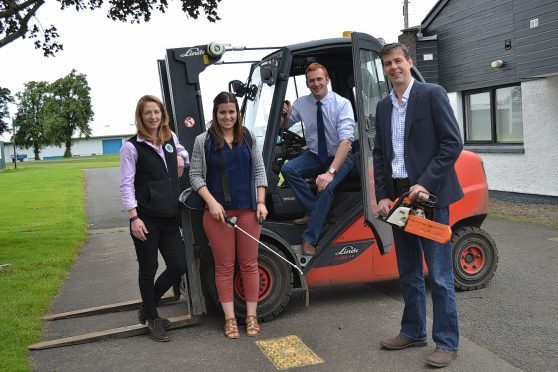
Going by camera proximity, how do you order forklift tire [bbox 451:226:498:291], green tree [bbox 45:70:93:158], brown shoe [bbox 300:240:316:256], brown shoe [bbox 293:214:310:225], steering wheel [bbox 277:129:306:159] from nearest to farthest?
brown shoe [bbox 300:240:316:256] < brown shoe [bbox 293:214:310:225] < steering wheel [bbox 277:129:306:159] < forklift tire [bbox 451:226:498:291] < green tree [bbox 45:70:93:158]

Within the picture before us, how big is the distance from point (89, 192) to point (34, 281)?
16126 millimetres

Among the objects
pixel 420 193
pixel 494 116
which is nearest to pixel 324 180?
pixel 420 193

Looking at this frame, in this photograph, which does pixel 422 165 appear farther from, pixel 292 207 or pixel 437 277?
pixel 292 207

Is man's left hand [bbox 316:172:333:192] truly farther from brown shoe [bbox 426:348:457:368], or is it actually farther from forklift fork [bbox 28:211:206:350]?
brown shoe [bbox 426:348:457:368]

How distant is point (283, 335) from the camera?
4781 mm

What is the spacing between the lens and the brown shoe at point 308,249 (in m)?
5.21

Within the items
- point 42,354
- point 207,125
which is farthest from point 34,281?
point 207,125

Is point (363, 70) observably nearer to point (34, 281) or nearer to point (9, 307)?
point (9, 307)

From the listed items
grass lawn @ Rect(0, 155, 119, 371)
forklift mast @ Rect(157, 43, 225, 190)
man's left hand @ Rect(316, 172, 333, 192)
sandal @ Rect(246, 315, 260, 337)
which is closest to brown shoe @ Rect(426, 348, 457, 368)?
sandal @ Rect(246, 315, 260, 337)

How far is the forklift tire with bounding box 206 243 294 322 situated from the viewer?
507 centimetres

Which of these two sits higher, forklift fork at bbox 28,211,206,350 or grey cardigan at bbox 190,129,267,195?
grey cardigan at bbox 190,129,267,195

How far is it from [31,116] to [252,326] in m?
89.9

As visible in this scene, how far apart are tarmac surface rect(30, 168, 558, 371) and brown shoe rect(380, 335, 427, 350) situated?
4 centimetres

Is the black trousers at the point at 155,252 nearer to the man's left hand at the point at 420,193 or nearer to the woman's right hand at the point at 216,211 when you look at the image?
the woman's right hand at the point at 216,211
